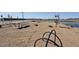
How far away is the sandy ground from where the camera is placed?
4.15ft

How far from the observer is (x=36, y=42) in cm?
127

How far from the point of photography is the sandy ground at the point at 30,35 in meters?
1.26

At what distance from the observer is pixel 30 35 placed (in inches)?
50.7

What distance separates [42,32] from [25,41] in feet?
0.65
